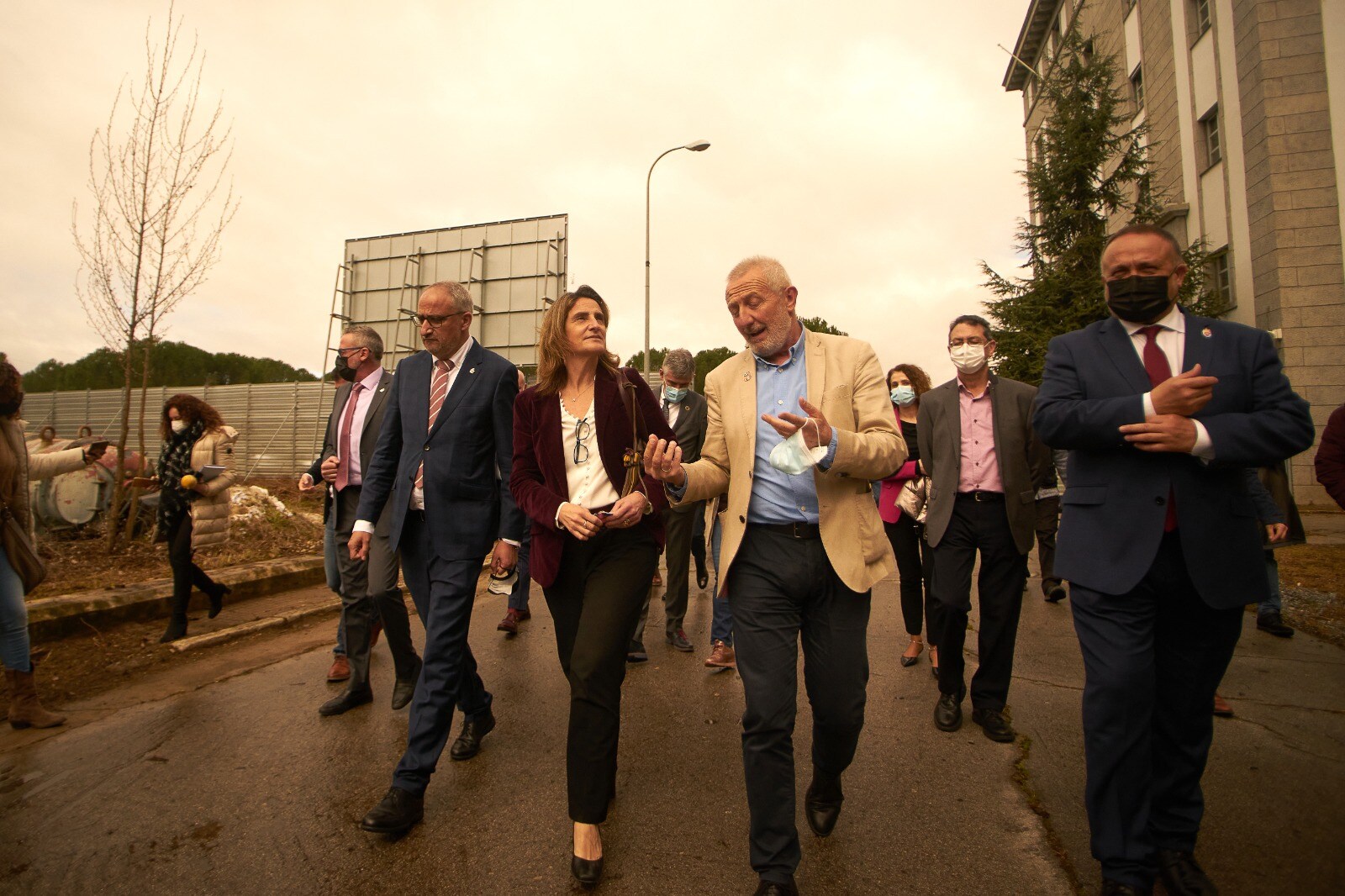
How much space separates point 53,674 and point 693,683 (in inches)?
175

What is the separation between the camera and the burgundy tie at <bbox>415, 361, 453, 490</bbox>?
3.66m

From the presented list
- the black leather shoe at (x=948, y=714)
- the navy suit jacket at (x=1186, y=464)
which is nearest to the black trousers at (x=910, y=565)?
the black leather shoe at (x=948, y=714)

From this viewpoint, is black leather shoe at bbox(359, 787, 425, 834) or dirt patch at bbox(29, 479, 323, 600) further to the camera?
dirt patch at bbox(29, 479, 323, 600)

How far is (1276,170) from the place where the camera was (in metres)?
15.6

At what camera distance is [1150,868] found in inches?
93.8

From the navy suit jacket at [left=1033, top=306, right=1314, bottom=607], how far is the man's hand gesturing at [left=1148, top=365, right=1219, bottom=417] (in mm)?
63

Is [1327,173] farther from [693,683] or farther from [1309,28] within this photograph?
[693,683]

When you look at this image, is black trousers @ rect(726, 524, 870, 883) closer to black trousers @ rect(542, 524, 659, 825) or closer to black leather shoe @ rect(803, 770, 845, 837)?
black leather shoe @ rect(803, 770, 845, 837)

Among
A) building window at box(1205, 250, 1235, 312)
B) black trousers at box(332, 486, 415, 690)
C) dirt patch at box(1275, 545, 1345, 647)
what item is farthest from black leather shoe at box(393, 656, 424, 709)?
building window at box(1205, 250, 1235, 312)

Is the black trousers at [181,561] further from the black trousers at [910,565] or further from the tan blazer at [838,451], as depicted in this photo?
the black trousers at [910,565]

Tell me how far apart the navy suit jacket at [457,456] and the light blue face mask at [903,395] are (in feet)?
10.5

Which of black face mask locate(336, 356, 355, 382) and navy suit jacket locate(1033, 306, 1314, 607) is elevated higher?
black face mask locate(336, 356, 355, 382)

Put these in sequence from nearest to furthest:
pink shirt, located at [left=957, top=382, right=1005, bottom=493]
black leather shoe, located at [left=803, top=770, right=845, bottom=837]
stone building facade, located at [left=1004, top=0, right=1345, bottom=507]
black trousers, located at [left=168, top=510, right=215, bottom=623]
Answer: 1. black leather shoe, located at [left=803, top=770, right=845, bottom=837]
2. pink shirt, located at [left=957, top=382, right=1005, bottom=493]
3. black trousers, located at [left=168, top=510, right=215, bottom=623]
4. stone building facade, located at [left=1004, top=0, right=1345, bottom=507]

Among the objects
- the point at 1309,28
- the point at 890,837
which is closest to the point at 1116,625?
the point at 890,837
